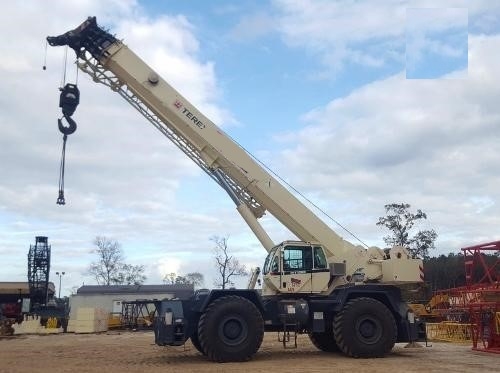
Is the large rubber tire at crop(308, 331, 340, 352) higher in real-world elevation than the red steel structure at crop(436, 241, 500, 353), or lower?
lower

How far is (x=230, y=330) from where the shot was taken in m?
16.2

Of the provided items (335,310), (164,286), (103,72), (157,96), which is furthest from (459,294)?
(164,286)

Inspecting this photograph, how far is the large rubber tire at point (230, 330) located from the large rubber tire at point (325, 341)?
2.70 m

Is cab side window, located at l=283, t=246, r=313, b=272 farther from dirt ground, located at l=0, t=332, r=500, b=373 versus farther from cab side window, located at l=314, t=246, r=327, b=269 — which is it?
dirt ground, located at l=0, t=332, r=500, b=373

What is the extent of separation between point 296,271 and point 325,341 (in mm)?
2975

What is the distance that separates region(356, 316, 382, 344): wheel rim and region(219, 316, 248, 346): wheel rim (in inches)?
131

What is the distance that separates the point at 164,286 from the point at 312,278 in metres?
62.9

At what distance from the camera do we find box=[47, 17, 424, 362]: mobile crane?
16.3m

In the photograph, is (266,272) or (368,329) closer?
(368,329)

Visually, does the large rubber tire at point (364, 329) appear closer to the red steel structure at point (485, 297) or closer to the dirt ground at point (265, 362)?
the dirt ground at point (265, 362)

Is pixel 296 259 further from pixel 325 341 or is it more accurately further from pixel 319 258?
pixel 325 341

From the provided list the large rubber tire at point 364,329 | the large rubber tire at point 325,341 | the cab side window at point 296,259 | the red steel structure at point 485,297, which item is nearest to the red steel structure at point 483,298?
the red steel structure at point 485,297

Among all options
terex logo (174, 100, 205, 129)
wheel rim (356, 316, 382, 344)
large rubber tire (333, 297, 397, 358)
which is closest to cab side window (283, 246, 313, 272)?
large rubber tire (333, 297, 397, 358)

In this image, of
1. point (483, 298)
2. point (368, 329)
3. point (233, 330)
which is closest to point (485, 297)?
point (483, 298)
